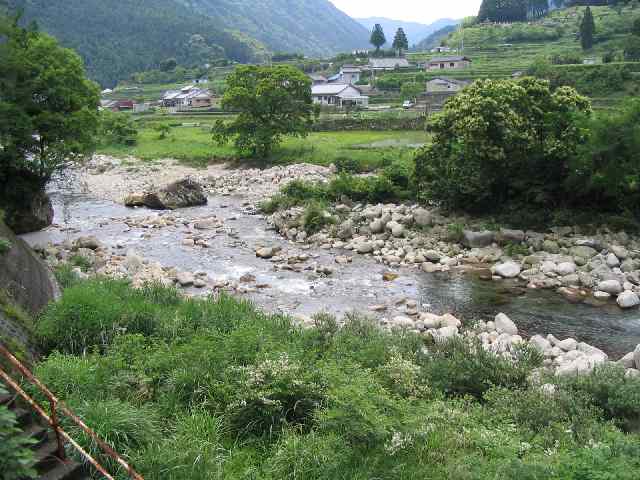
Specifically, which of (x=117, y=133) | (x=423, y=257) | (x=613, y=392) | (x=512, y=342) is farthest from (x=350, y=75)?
(x=613, y=392)

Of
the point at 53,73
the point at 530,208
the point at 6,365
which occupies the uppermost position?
the point at 53,73

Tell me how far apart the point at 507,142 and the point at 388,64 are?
78957 millimetres

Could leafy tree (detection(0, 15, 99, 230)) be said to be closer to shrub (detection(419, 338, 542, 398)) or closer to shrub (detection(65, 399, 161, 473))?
shrub (detection(65, 399, 161, 473))

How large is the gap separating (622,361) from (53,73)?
2293 cm

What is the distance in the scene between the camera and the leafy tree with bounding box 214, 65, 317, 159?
1599 inches

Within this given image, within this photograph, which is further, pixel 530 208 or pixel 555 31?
pixel 555 31

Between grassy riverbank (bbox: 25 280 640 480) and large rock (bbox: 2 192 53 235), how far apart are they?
15390mm

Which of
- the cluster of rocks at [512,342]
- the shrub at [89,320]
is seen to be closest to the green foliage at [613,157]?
the cluster of rocks at [512,342]

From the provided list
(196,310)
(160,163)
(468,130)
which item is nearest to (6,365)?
(196,310)

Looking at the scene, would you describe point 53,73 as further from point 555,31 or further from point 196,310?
point 555,31

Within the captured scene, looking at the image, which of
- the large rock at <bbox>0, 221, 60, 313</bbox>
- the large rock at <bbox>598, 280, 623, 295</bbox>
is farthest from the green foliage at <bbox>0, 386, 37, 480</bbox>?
the large rock at <bbox>598, 280, 623, 295</bbox>

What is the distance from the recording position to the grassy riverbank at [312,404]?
6762 mm

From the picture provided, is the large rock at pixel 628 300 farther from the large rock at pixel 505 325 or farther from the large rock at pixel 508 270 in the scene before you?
the large rock at pixel 505 325

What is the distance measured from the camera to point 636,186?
21391 millimetres
